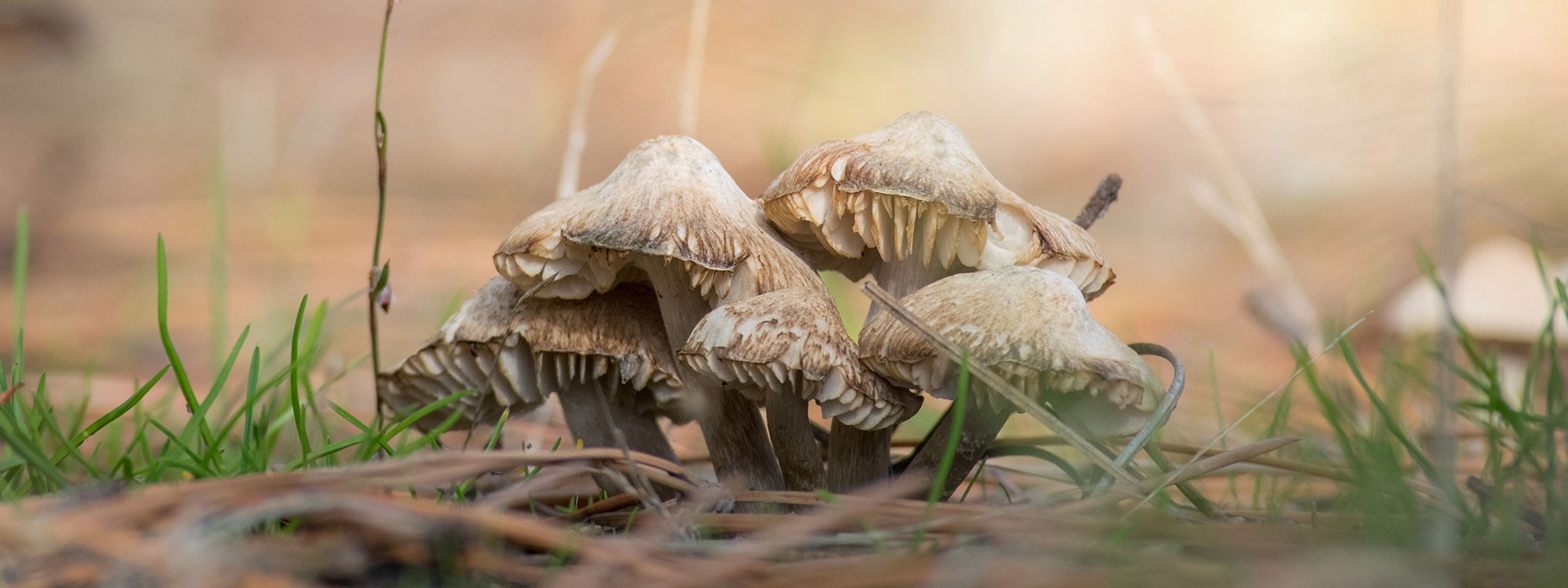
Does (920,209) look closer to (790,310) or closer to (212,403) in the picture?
(790,310)

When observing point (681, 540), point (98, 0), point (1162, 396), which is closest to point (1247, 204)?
point (1162, 396)

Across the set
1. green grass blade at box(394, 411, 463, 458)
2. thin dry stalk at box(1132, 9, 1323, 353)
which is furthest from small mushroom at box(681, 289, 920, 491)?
thin dry stalk at box(1132, 9, 1323, 353)

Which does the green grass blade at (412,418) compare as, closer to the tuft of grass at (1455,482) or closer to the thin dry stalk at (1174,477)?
the thin dry stalk at (1174,477)

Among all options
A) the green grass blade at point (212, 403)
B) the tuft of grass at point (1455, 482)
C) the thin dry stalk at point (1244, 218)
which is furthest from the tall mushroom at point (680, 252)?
the thin dry stalk at point (1244, 218)

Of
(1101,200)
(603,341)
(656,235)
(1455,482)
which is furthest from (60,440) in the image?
(1455,482)

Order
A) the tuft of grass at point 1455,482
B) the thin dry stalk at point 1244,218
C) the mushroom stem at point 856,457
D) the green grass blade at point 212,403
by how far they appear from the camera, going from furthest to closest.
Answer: the thin dry stalk at point 1244,218 → the mushroom stem at point 856,457 → the green grass blade at point 212,403 → the tuft of grass at point 1455,482

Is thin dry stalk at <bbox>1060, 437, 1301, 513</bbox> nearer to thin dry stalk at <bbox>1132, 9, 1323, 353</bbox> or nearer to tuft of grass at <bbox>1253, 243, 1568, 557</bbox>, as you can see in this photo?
tuft of grass at <bbox>1253, 243, 1568, 557</bbox>
